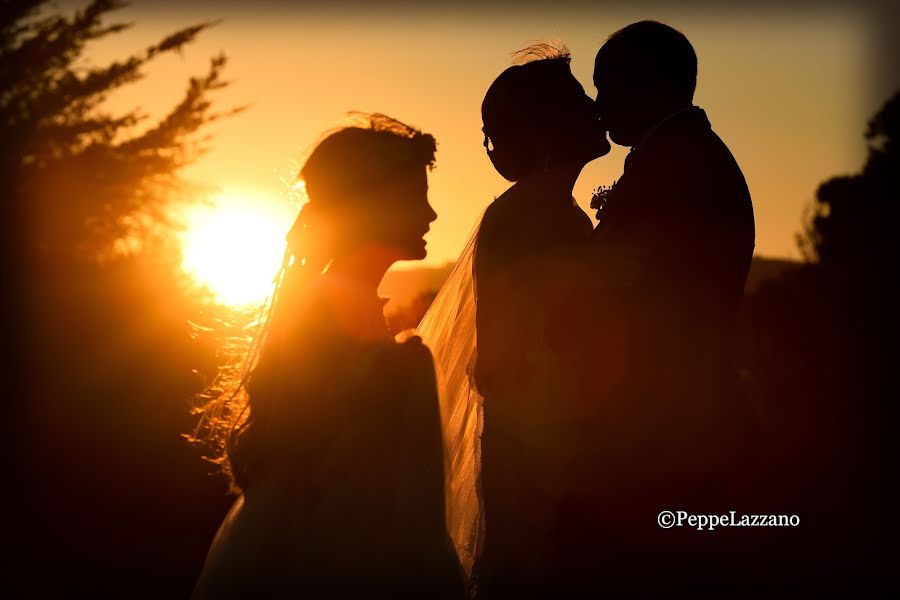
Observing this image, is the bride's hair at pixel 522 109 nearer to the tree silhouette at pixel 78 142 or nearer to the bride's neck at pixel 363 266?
the bride's neck at pixel 363 266

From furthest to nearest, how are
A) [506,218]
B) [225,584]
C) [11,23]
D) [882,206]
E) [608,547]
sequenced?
1. [882,206]
2. [11,23]
3. [506,218]
4. [608,547]
5. [225,584]

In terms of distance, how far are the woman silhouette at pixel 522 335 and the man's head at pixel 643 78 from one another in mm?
212

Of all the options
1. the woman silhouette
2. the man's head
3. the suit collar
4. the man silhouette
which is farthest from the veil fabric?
the suit collar

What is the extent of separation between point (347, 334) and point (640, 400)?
136 centimetres

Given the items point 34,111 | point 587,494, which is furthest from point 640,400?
point 34,111

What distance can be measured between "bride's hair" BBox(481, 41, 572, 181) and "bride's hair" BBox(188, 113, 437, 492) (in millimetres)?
980

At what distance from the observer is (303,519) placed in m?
3.90

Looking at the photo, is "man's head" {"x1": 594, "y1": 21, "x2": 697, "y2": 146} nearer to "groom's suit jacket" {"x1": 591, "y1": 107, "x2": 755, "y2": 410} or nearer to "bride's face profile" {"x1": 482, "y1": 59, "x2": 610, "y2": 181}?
"bride's face profile" {"x1": 482, "y1": 59, "x2": 610, "y2": 181}

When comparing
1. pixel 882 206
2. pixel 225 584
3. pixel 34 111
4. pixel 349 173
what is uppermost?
pixel 882 206

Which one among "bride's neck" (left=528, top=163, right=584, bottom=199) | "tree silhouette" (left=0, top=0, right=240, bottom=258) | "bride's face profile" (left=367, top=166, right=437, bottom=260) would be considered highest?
"tree silhouette" (left=0, top=0, right=240, bottom=258)

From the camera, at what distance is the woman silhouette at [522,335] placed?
484 cm

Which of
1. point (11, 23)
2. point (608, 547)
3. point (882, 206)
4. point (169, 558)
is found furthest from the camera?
point (882, 206)

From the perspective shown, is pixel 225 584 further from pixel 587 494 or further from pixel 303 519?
pixel 587 494

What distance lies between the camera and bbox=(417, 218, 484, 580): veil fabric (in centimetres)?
530
